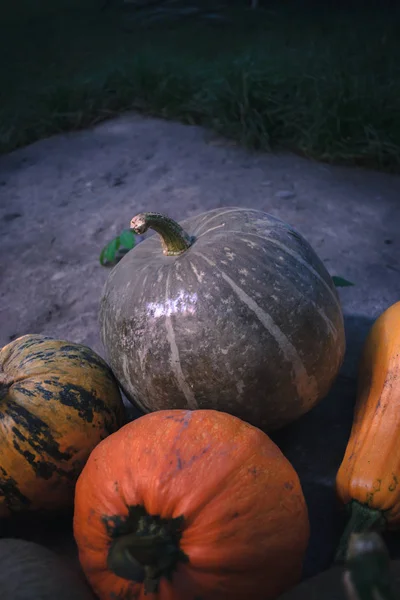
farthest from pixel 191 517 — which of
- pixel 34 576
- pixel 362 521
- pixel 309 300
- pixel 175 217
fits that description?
pixel 175 217

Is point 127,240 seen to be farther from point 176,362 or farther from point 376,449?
point 376,449

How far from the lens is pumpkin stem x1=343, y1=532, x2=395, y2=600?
54 cm

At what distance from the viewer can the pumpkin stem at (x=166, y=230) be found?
68.2 inches

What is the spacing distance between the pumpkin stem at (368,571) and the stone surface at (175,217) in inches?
39.3

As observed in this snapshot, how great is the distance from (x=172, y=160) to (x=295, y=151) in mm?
921

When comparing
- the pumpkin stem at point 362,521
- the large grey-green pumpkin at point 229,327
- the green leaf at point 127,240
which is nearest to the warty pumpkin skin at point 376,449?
the pumpkin stem at point 362,521

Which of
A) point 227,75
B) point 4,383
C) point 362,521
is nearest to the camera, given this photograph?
point 362,521


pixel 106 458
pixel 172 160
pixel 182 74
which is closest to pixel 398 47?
pixel 182 74

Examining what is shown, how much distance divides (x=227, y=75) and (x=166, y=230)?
3.58 metres

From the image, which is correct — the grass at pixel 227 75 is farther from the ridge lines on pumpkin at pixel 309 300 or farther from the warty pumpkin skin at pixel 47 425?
the warty pumpkin skin at pixel 47 425

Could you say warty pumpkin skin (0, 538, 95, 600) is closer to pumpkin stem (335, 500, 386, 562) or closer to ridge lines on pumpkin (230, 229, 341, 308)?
pumpkin stem (335, 500, 386, 562)

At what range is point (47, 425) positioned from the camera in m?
1.56

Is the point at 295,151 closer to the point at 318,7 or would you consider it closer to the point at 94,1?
the point at 318,7

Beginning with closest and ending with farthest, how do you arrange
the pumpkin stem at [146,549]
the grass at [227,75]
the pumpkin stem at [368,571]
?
the pumpkin stem at [368,571] < the pumpkin stem at [146,549] < the grass at [227,75]
